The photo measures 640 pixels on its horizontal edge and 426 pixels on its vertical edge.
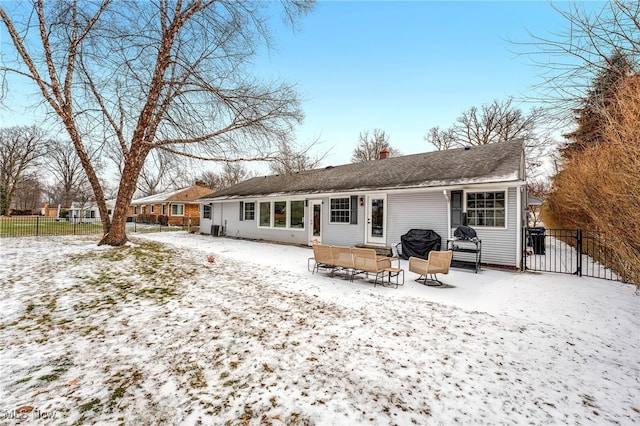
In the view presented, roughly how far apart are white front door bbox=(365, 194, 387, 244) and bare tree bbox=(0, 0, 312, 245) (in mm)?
4547

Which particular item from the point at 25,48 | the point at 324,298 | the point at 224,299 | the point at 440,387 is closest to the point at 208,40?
the point at 25,48

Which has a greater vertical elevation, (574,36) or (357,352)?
(574,36)

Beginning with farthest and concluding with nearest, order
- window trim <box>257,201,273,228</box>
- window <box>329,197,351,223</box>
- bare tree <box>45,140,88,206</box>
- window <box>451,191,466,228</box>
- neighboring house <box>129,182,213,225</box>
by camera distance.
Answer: bare tree <box>45,140,88,206</box> → neighboring house <box>129,182,213,225</box> → window trim <box>257,201,273,228</box> → window <box>329,197,351,223</box> → window <box>451,191,466,228</box>

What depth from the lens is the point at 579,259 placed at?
8.05m

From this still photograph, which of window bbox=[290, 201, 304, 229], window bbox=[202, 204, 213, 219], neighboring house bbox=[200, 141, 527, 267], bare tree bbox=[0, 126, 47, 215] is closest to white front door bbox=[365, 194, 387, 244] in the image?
neighboring house bbox=[200, 141, 527, 267]

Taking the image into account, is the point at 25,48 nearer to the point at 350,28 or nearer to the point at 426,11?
the point at 350,28

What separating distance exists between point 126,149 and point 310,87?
26.2 ft

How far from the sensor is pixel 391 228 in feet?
36.7

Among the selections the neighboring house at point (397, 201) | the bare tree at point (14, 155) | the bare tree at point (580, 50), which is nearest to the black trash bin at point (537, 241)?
the neighboring house at point (397, 201)

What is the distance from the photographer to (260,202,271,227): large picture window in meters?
16.3

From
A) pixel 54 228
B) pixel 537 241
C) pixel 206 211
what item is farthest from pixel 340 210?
pixel 54 228

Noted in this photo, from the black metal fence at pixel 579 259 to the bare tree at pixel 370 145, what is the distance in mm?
19570

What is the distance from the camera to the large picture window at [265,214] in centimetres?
1634

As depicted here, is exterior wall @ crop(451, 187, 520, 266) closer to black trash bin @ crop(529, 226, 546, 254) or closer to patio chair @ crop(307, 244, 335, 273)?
black trash bin @ crop(529, 226, 546, 254)
